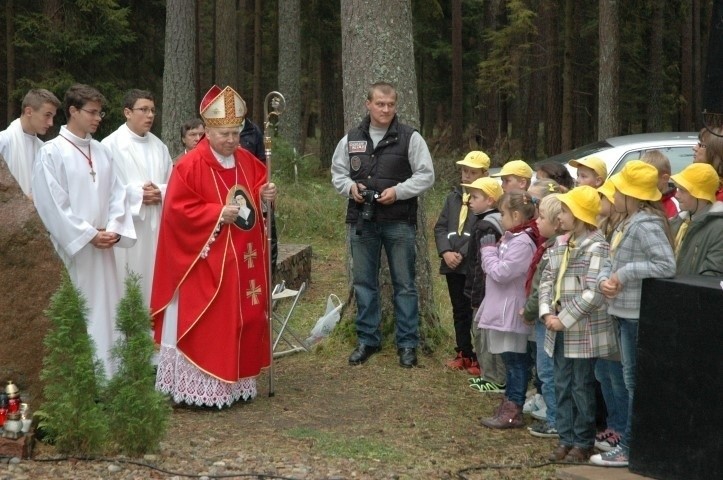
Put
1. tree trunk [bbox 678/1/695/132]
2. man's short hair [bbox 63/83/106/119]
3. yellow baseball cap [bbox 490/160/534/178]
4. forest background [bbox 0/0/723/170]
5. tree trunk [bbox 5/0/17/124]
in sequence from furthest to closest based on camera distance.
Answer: tree trunk [bbox 678/1/695/132]
tree trunk [bbox 5/0/17/124]
forest background [bbox 0/0/723/170]
yellow baseball cap [bbox 490/160/534/178]
man's short hair [bbox 63/83/106/119]

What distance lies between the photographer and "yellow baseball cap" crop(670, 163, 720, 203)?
220 inches

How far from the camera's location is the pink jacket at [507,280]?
6.60 meters

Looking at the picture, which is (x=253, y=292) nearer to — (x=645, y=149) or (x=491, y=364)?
(x=491, y=364)

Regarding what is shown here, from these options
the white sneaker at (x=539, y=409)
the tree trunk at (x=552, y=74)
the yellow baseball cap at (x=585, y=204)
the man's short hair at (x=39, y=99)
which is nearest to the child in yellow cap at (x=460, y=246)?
the white sneaker at (x=539, y=409)

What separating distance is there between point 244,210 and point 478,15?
2703cm

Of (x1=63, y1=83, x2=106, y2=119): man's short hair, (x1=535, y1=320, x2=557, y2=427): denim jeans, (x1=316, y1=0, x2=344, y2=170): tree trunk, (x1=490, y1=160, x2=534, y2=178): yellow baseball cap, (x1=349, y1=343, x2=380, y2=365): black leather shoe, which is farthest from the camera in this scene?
(x1=316, y1=0, x2=344, y2=170): tree trunk

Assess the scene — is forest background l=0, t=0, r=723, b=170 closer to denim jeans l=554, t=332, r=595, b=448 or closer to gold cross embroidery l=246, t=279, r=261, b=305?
gold cross embroidery l=246, t=279, r=261, b=305

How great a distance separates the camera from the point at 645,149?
39.1ft

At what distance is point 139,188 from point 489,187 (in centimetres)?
276

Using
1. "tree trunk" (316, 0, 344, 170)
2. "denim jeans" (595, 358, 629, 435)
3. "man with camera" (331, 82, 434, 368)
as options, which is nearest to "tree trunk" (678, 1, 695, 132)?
"tree trunk" (316, 0, 344, 170)

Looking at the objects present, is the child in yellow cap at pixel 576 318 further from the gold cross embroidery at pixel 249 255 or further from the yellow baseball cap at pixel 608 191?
the gold cross embroidery at pixel 249 255

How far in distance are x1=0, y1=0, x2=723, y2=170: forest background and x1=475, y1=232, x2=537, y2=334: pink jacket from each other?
12655 mm

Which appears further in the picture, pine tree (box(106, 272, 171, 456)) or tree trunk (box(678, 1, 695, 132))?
tree trunk (box(678, 1, 695, 132))

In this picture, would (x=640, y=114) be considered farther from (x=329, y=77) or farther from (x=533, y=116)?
(x=329, y=77)
